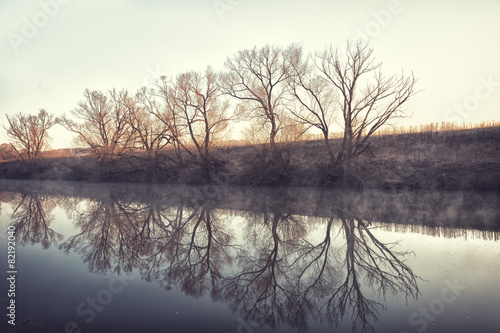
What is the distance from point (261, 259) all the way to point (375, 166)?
55.8 ft

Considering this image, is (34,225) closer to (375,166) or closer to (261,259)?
(261,259)

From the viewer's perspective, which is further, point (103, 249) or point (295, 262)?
point (103, 249)

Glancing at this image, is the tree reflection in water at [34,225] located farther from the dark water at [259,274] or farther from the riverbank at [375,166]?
the riverbank at [375,166]

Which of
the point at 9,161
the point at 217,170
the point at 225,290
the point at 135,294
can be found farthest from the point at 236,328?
the point at 9,161

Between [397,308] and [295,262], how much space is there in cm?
210

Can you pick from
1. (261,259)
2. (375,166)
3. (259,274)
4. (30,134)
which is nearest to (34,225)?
(261,259)

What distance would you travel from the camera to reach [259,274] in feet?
16.9

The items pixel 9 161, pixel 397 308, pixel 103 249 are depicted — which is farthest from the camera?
pixel 9 161

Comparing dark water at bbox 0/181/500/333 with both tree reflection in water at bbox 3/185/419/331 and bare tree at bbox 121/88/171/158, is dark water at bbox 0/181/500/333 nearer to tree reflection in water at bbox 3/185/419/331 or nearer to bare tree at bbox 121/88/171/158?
tree reflection in water at bbox 3/185/419/331

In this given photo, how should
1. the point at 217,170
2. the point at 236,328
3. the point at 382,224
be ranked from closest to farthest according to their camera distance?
1. the point at 236,328
2. the point at 382,224
3. the point at 217,170

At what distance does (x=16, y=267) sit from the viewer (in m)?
5.66

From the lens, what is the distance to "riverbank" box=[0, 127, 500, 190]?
17844 mm

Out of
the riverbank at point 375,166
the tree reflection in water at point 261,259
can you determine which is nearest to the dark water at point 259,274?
the tree reflection in water at point 261,259

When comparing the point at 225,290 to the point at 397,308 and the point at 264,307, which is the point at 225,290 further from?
the point at 397,308
